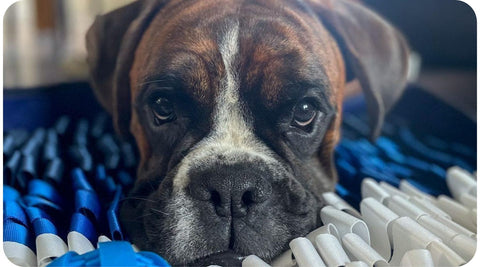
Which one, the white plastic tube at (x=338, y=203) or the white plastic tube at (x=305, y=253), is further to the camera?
the white plastic tube at (x=338, y=203)

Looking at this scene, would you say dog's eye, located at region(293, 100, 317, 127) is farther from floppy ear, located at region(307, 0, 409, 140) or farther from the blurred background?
the blurred background

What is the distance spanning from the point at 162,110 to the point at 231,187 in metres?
0.20

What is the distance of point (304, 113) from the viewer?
1043 millimetres

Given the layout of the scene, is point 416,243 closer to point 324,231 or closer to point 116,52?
point 324,231

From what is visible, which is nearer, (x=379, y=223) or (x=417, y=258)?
(x=417, y=258)

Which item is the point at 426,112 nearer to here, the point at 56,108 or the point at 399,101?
the point at 399,101

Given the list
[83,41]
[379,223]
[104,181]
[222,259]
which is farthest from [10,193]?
[379,223]

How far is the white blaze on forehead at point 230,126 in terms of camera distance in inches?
39.0

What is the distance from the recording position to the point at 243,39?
3.33 feet

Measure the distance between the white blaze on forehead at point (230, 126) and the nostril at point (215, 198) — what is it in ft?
0.24

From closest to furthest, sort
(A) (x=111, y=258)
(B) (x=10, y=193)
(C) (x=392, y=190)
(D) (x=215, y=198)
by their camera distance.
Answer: (A) (x=111, y=258), (D) (x=215, y=198), (B) (x=10, y=193), (C) (x=392, y=190)

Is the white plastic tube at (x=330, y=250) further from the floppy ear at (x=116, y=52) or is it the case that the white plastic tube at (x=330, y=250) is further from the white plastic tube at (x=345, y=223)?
the floppy ear at (x=116, y=52)

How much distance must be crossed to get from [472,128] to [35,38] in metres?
0.90

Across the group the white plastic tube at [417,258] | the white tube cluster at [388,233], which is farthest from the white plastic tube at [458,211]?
the white plastic tube at [417,258]
